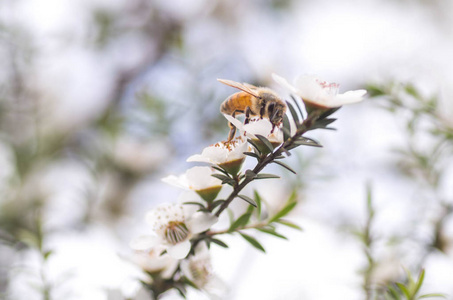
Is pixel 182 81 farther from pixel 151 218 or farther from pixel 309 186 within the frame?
pixel 151 218

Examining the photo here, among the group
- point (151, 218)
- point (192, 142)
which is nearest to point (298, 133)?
point (151, 218)

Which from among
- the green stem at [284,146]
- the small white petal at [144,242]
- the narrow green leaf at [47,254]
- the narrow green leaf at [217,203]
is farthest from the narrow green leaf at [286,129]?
the narrow green leaf at [47,254]

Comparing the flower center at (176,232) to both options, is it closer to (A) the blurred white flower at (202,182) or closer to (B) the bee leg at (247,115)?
(A) the blurred white flower at (202,182)

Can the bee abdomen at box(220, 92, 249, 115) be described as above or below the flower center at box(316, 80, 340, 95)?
below

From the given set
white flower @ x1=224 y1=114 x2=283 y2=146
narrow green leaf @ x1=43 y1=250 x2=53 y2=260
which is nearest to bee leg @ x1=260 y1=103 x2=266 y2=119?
white flower @ x1=224 y1=114 x2=283 y2=146

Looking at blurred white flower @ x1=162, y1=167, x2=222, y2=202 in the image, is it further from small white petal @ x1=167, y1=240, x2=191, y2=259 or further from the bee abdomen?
the bee abdomen

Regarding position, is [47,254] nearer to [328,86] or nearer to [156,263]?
[156,263]

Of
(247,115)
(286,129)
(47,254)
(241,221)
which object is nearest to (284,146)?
(286,129)
